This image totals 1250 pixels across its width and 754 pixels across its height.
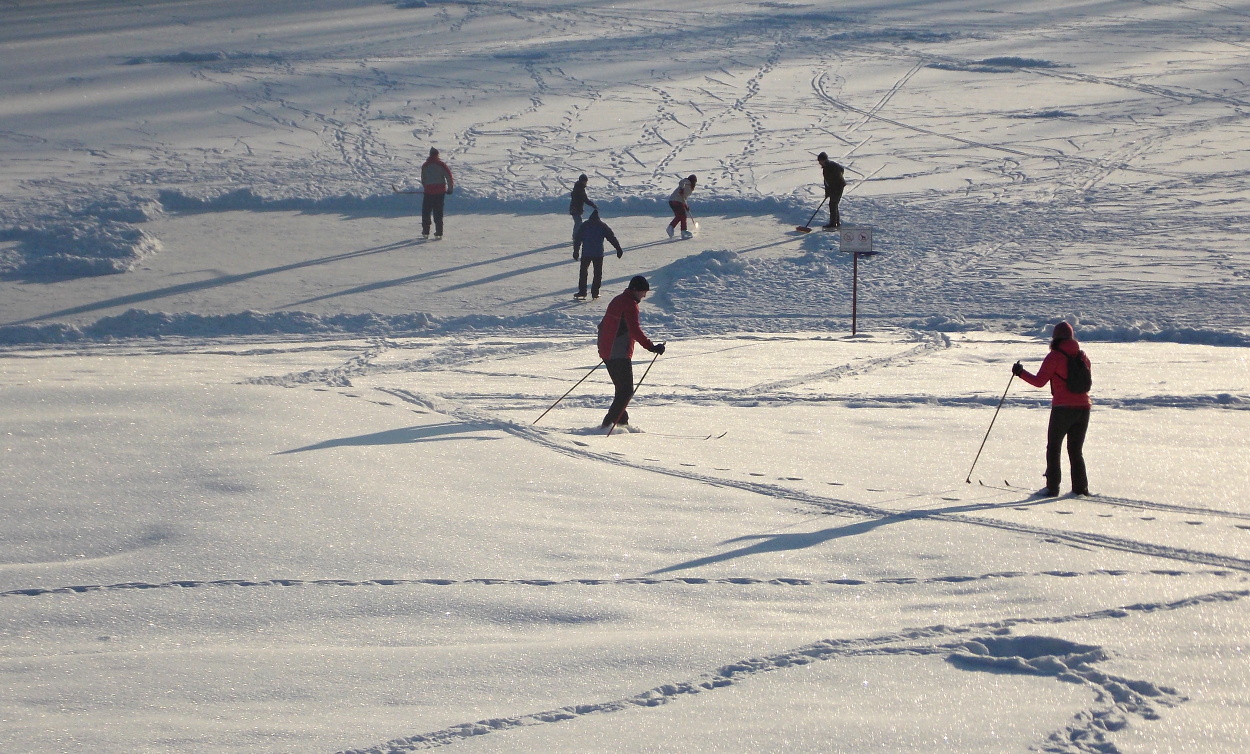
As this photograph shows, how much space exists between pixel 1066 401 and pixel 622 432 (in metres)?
3.23

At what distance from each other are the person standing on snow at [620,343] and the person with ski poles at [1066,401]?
283 cm

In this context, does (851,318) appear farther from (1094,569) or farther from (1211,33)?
(1211,33)

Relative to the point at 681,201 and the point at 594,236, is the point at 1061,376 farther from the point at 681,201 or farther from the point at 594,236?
the point at 681,201

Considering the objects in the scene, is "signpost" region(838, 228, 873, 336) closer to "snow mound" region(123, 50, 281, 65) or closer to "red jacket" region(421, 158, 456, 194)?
"red jacket" region(421, 158, 456, 194)

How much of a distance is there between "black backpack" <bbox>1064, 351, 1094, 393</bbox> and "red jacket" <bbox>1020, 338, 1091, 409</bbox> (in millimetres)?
21

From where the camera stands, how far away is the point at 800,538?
591 cm

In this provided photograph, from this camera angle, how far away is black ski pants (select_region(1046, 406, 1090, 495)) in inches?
278

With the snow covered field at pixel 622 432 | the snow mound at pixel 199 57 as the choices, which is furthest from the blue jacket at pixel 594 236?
the snow mound at pixel 199 57

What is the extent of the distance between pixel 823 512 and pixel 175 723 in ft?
12.7

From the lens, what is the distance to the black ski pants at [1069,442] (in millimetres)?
7059

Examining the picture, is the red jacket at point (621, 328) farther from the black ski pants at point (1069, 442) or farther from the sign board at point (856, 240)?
the sign board at point (856, 240)

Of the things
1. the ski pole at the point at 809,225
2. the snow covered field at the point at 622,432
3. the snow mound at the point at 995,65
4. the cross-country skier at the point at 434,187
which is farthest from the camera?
the snow mound at the point at 995,65

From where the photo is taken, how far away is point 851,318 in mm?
13516

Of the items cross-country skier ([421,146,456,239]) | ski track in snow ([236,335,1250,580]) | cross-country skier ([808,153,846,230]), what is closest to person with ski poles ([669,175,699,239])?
cross-country skier ([808,153,846,230])
